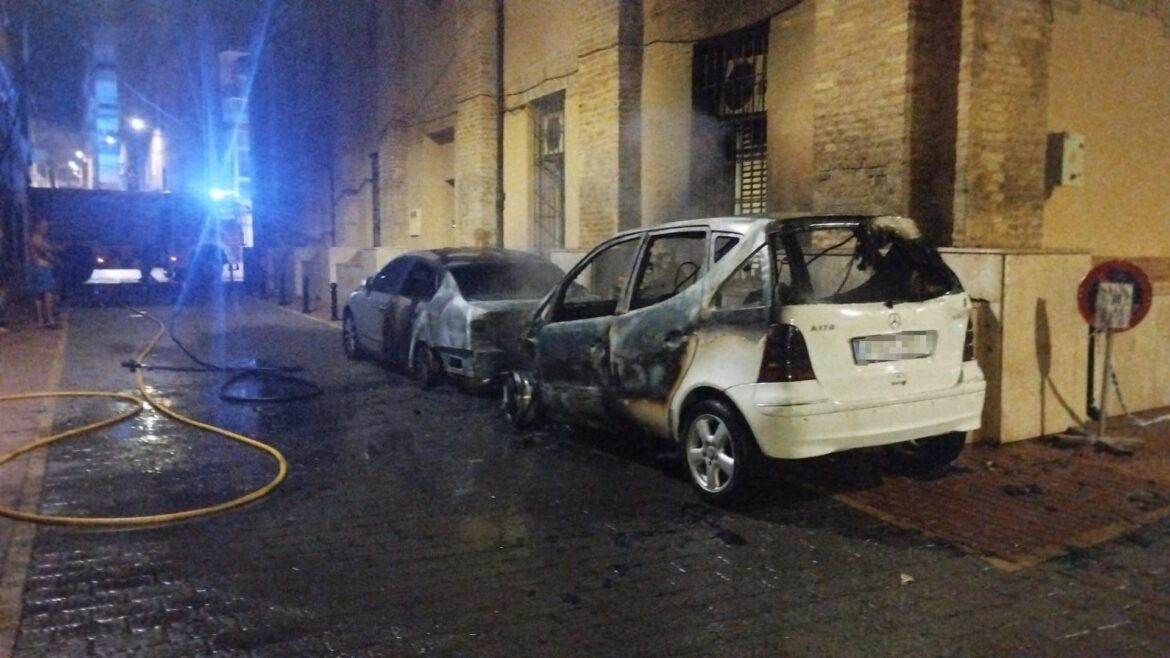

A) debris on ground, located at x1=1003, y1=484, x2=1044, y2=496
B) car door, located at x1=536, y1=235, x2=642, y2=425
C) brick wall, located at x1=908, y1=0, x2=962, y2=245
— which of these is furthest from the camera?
brick wall, located at x1=908, y1=0, x2=962, y2=245

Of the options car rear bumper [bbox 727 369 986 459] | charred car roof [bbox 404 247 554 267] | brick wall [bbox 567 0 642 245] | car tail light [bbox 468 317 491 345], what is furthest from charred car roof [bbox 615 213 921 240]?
brick wall [bbox 567 0 642 245]

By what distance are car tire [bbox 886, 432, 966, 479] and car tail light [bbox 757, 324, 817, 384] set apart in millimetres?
1310

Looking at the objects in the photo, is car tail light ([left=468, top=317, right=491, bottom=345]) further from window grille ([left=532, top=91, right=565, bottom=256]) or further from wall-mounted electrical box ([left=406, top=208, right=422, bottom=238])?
wall-mounted electrical box ([left=406, top=208, right=422, bottom=238])

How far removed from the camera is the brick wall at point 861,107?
24.9ft

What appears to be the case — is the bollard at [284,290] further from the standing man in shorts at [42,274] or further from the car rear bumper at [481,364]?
the car rear bumper at [481,364]

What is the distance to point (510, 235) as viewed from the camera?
1457cm

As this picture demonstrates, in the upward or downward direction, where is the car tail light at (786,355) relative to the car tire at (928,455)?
upward

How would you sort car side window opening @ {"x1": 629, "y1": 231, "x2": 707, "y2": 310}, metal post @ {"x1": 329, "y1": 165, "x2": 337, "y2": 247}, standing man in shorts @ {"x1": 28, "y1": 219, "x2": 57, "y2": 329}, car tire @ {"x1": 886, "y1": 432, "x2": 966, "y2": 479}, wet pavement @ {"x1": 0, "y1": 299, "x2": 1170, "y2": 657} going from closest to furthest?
wet pavement @ {"x1": 0, "y1": 299, "x2": 1170, "y2": 657} < car tire @ {"x1": 886, "y1": 432, "x2": 966, "y2": 479} < car side window opening @ {"x1": 629, "y1": 231, "x2": 707, "y2": 310} < standing man in shorts @ {"x1": 28, "y1": 219, "x2": 57, "y2": 329} < metal post @ {"x1": 329, "y1": 165, "x2": 337, "y2": 247}

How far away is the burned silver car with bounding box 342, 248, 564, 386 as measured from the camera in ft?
28.7

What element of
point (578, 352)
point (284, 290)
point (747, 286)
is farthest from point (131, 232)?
point (747, 286)

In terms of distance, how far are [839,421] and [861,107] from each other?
374 centimetres

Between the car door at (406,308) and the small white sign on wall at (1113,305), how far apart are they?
609cm

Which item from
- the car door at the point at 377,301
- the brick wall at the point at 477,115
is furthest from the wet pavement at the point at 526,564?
the brick wall at the point at 477,115

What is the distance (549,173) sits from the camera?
544 inches
